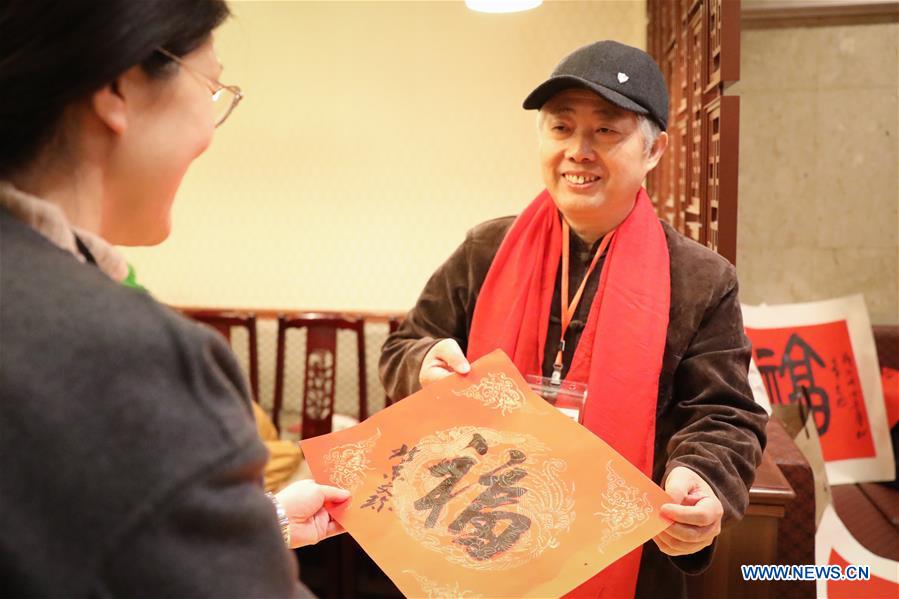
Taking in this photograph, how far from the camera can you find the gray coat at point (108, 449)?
1.73 ft

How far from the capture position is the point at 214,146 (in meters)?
4.04

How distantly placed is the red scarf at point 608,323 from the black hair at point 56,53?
100 centimetres

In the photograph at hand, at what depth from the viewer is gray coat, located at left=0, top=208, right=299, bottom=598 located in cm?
53

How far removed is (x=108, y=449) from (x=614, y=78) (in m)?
1.14

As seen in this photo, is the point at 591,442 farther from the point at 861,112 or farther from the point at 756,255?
the point at 861,112

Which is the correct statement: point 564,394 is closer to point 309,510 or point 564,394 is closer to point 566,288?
point 566,288

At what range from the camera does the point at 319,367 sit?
3486 mm

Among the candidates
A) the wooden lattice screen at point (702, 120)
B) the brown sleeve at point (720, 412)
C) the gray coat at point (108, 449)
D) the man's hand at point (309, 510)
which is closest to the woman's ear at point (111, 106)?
the gray coat at point (108, 449)

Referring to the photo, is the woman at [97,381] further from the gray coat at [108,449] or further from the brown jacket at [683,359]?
the brown jacket at [683,359]

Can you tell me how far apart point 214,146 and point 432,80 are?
117 centimetres

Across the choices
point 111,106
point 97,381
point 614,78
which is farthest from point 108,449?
point 614,78

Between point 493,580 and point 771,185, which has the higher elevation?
point 771,185

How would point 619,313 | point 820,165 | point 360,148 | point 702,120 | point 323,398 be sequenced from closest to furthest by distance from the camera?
point 619,313, point 702,120, point 323,398, point 820,165, point 360,148

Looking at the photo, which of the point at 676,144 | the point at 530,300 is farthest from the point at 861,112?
the point at 530,300
